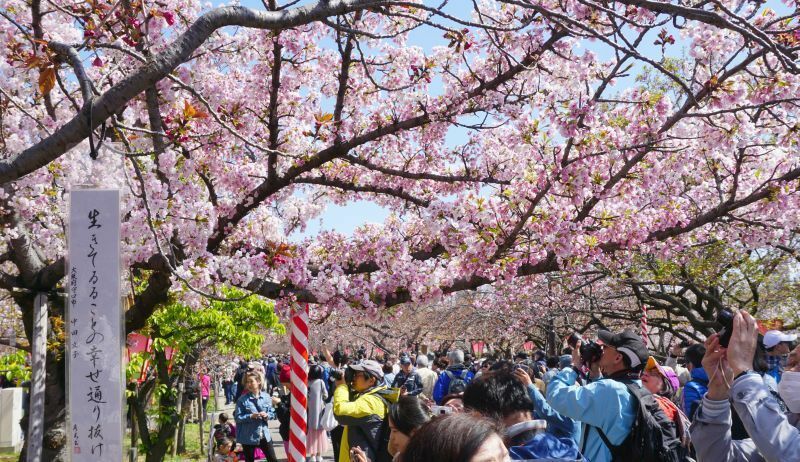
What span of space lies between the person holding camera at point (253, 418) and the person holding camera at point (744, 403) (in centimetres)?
729

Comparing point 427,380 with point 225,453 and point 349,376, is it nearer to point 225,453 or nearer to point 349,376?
point 225,453

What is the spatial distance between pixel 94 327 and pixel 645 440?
9.63 ft

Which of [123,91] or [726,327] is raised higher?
[123,91]

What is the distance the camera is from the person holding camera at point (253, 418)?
31.1 ft

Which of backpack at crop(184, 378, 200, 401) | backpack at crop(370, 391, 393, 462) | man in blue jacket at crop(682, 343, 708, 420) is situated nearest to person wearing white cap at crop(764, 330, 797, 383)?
man in blue jacket at crop(682, 343, 708, 420)

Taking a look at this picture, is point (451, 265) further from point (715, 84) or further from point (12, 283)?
point (12, 283)

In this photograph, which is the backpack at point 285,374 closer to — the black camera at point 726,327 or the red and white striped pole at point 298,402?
the red and white striped pole at point 298,402

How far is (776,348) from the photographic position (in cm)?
592

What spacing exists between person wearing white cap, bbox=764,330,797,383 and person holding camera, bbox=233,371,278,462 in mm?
6207

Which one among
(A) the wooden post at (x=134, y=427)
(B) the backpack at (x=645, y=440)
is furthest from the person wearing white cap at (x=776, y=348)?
(A) the wooden post at (x=134, y=427)

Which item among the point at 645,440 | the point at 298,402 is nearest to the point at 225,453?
the point at 298,402

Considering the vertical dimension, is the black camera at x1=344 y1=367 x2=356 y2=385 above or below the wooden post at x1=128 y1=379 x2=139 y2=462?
above

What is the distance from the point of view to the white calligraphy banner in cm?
327

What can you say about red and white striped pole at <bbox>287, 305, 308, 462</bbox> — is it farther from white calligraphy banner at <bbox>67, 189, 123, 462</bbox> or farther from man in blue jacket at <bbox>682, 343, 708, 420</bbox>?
white calligraphy banner at <bbox>67, 189, 123, 462</bbox>
